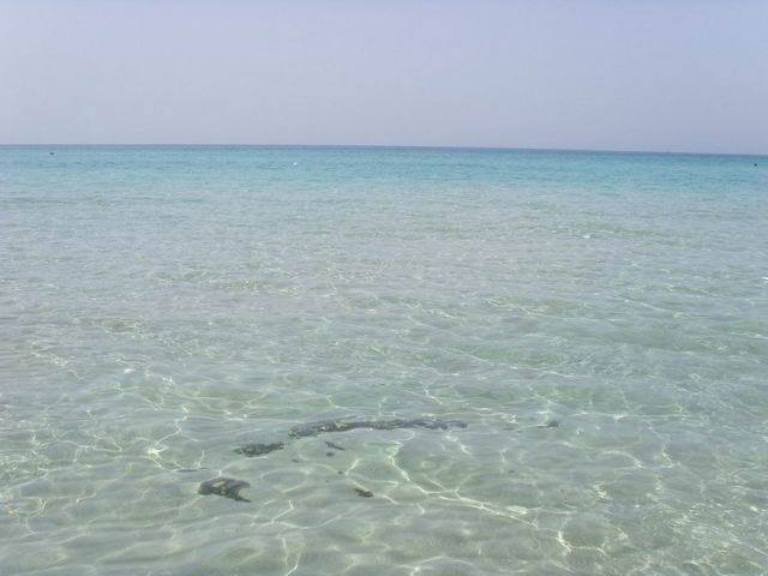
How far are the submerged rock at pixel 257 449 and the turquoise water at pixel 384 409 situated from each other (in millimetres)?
121

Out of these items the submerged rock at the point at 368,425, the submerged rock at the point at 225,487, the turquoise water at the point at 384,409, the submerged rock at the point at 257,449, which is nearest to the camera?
the turquoise water at the point at 384,409

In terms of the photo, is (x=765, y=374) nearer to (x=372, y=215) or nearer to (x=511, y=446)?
(x=511, y=446)

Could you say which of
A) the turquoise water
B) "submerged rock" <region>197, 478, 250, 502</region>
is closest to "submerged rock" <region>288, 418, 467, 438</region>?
the turquoise water

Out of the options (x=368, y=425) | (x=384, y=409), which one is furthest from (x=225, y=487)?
(x=384, y=409)

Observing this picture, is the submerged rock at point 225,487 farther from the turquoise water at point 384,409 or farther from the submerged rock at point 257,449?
the submerged rock at point 257,449

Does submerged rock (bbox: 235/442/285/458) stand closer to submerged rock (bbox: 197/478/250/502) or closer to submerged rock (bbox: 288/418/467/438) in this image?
submerged rock (bbox: 288/418/467/438)

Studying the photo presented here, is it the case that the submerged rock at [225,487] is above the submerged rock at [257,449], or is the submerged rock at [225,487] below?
below

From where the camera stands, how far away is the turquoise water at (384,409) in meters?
6.29

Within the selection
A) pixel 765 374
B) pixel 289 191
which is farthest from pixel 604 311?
pixel 289 191

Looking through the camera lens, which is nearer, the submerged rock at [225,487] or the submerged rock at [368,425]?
the submerged rock at [225,487]

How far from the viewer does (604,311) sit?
13789mm

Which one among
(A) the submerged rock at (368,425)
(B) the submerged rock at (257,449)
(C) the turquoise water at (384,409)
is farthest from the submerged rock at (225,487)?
(A) the submerged rock at (368,425)

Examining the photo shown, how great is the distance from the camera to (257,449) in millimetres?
7957

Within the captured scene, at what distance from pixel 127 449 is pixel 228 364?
2.86 metres
